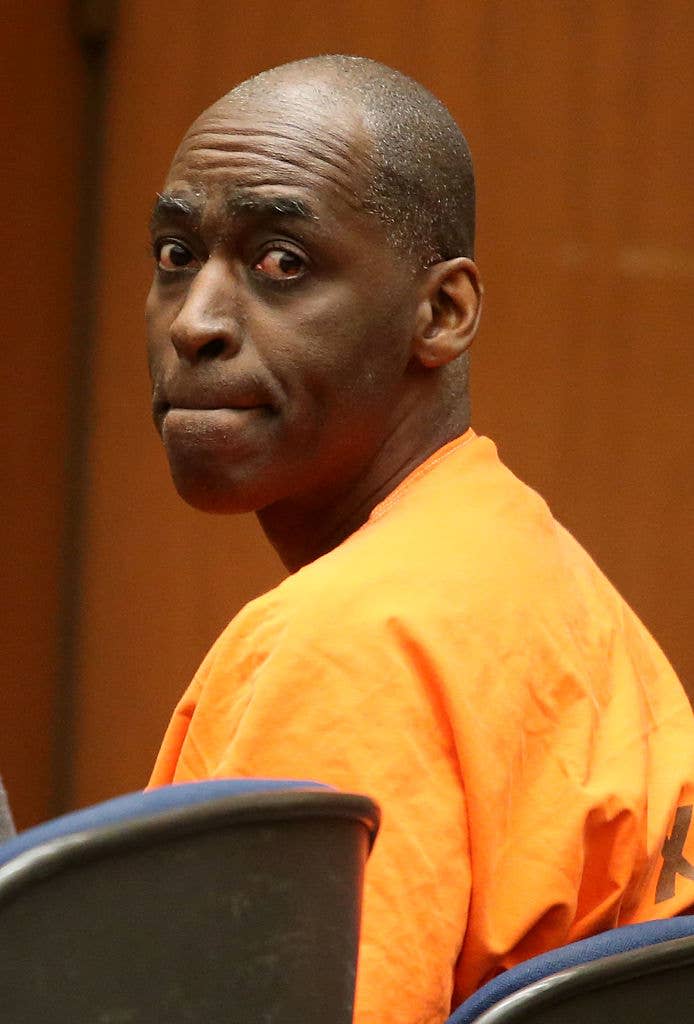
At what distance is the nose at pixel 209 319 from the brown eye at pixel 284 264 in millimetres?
44

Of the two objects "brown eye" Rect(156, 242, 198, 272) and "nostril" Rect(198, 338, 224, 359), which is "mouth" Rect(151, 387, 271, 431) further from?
"brown eye" Rect(156, 242, 198, 272)

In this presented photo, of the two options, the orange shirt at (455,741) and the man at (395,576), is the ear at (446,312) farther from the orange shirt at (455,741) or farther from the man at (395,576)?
the orange shirt at (455,741)

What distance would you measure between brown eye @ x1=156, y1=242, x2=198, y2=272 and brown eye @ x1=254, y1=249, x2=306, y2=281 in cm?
10

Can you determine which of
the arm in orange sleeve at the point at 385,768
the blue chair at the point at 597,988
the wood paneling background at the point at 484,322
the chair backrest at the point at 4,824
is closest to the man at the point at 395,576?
the arm in orange sleeve at the point at 385,768

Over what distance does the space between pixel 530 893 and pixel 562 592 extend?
0.96 feet

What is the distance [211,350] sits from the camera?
1.66 m

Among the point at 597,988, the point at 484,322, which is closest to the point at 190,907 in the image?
the point at 597,988

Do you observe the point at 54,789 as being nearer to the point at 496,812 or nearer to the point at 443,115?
the point at 443,115

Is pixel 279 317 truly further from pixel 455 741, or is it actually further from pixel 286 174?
pixel 455 741

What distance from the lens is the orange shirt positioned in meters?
1.29

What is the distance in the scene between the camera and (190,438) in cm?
167

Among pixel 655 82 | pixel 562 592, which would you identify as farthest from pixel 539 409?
pixel 562 592

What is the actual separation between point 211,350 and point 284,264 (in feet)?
0.35

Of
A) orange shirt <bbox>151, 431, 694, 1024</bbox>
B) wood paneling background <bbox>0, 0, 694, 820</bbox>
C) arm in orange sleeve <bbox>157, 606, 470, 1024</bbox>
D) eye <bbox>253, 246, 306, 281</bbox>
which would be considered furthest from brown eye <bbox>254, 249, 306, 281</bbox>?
wood paneling background <bbox>0, 0, 694, 820</bbox>
